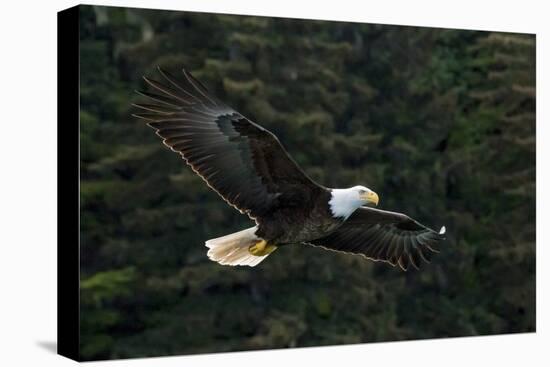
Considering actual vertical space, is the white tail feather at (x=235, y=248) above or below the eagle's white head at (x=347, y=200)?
below

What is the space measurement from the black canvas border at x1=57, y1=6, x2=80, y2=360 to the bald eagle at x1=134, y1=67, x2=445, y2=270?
0.77 metres

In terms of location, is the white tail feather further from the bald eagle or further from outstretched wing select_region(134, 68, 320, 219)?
outstretched wing select_region(134, 68, 320, 219)

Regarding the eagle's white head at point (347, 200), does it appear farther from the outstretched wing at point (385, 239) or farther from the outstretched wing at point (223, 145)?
the outstretched wing at point (385, 239)

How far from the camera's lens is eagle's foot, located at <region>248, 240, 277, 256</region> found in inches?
302

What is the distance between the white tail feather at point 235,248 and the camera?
7699 millimetres

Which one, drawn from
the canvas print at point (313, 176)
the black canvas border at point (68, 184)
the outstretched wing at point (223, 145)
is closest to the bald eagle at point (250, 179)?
the outstretched wing at point (223, 145)

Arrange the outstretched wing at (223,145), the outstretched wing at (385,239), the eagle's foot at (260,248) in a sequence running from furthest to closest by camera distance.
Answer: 1. the outstretched wing at (385,239)
2. the eagle's foot at (260,248)
3. the outstretched wing at (223,145)

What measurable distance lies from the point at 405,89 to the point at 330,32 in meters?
0.74

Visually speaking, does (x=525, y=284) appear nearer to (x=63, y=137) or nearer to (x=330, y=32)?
(x=330, y=32)

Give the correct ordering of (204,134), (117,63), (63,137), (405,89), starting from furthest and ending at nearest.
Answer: (405,89)
(117,63)
(63,137)
(204,134)

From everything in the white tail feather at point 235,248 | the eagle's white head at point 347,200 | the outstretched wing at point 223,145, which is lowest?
the white tail feather at point 235,248

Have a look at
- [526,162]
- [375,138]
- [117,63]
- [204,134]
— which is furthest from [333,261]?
[204,134]

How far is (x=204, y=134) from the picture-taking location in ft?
23.5

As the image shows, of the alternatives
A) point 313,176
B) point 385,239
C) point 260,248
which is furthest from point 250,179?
point 313,176
